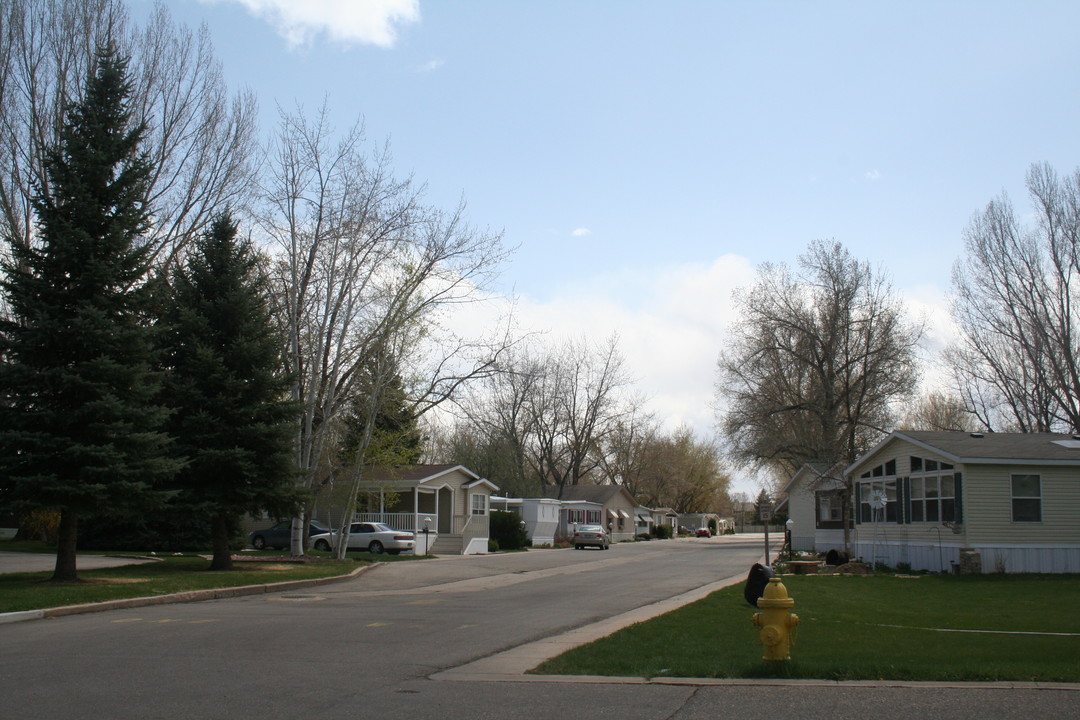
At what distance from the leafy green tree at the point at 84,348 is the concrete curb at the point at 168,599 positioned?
2.54 m

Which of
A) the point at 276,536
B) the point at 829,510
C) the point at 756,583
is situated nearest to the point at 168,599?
the point at 756,583

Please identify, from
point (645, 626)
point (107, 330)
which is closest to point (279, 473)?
point (107, 330)

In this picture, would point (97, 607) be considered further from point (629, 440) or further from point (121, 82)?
point (629, 440)

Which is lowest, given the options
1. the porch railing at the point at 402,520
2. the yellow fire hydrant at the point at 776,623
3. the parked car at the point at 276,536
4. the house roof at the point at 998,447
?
the parked car at the point at 276,536

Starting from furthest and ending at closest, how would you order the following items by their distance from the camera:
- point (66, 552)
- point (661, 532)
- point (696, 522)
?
point (696, 522) → point (661, 532) → point (66, 552)

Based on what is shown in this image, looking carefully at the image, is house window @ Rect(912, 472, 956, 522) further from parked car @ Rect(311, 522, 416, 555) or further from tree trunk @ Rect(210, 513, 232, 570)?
tree trunk @ Rect(210, 513, 232, 570)

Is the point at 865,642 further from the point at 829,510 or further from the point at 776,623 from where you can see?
the point at 829,510

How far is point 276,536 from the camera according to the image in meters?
39.2

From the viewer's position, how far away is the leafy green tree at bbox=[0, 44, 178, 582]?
59.4 ft

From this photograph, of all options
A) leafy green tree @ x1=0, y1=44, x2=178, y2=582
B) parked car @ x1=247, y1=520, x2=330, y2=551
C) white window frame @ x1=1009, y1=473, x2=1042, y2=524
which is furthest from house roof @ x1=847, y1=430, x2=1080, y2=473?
parked car @ x1=247, y1=520, x2=330, y2=551

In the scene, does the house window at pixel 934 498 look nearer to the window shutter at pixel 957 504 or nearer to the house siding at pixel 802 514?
the window shutter at pixel 957 504

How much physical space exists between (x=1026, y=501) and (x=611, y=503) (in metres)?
46.8

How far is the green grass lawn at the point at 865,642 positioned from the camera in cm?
876

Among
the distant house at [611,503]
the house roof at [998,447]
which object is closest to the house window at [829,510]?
the house roof at [998,447]
